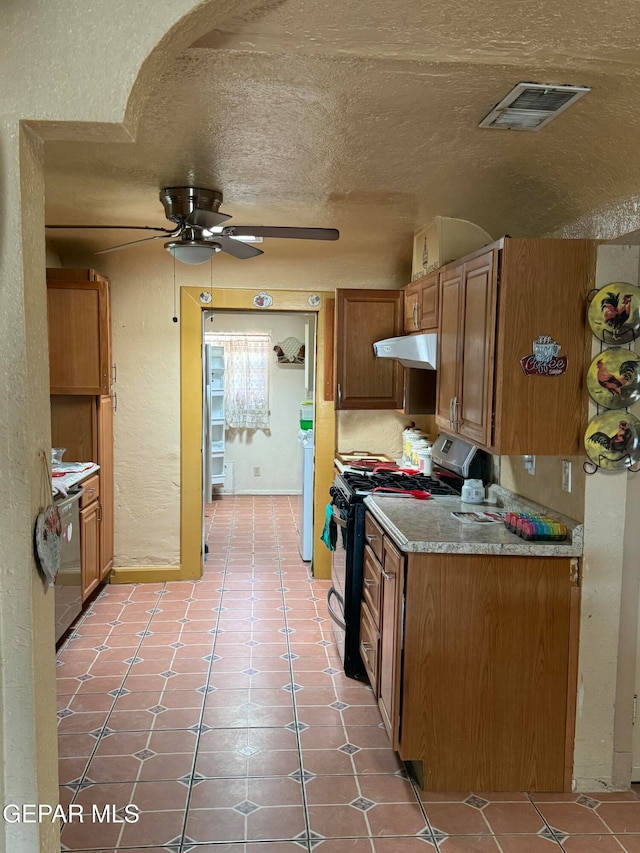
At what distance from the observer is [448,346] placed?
328 centimetres

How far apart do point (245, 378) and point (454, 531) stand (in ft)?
18.7

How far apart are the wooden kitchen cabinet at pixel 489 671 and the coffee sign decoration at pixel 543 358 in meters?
0.70

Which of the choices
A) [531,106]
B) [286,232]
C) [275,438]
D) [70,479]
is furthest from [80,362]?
[275,438]

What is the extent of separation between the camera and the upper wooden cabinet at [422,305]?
11.8ft

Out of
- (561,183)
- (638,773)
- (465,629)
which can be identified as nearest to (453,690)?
(465,629)

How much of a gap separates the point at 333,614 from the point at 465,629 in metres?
1.44

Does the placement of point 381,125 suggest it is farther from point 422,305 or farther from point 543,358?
point 422,305

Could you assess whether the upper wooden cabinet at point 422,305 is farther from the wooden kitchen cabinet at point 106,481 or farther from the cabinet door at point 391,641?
the wooden kitchen cabinet at point 106,481

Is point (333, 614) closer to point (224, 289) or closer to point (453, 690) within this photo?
point (453, 690)

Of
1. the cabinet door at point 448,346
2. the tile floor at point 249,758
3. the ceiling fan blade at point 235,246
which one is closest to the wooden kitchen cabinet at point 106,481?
the tile floor at point 249,758

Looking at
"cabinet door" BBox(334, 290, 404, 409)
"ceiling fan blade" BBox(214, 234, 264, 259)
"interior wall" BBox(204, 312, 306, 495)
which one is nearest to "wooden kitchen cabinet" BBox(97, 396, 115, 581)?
"cabinet door" BBox(334, 290, 404, 409)

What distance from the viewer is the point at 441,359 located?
11.2 feet

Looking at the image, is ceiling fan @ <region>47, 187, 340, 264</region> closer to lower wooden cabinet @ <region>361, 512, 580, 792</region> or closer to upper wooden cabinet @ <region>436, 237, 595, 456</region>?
upper wooden cabinet @ <region>436, 237, 595, 456</region>

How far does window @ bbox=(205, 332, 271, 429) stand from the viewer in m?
8.16
